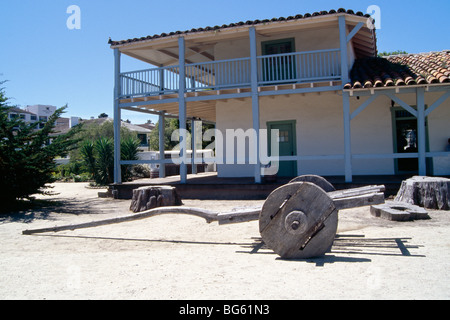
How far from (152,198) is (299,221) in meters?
5.59

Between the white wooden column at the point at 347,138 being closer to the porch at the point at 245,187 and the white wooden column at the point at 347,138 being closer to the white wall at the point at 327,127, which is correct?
the porch at the point at 245,187

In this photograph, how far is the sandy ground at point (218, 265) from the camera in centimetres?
342

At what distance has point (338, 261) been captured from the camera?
4.38 meters

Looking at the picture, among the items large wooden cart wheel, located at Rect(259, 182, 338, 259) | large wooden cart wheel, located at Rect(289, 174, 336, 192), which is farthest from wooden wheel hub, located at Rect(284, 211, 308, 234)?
large wooden cart wheel, located at Rect(289, 174, 336, 192)

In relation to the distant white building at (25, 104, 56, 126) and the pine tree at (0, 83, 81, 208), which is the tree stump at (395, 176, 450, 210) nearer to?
the pine tree at (0, 83, 81, 208)

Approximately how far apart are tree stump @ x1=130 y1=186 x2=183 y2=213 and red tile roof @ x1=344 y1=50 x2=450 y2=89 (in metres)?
5.71

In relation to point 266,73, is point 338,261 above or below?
below

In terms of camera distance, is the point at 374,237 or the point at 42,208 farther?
the point at 42,208

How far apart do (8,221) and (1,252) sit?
3.55 meters

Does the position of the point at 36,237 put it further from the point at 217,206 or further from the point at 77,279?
the point at 217,206

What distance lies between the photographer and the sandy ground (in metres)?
3.42

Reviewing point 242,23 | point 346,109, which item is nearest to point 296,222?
point 346,109
